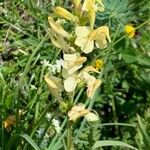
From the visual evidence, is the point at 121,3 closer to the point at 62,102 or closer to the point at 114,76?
the point at 114,76

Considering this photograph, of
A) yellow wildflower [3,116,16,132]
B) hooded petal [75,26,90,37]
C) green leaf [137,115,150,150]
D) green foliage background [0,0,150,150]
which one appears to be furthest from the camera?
green foliage background [0,0,150,150]

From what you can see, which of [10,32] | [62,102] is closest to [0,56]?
[10,32]

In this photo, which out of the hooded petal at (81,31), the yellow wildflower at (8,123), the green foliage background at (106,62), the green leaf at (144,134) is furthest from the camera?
the green foliage background at (106,62)

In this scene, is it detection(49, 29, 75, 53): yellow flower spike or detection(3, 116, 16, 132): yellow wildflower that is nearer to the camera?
detection(49, 29, 75, 53): yellow flower spike

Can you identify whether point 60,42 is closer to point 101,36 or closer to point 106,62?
point 101,36

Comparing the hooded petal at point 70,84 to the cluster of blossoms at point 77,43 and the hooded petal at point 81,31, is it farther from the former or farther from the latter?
the hooded petal at point 81,31

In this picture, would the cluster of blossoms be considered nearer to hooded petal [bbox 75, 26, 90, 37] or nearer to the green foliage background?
hooded petal [bbox 75, 26, 90, 37]

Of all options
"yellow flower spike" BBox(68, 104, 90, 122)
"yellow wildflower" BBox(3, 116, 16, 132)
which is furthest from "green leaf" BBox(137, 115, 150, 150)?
"yellow wildflower" BBox(3, 116, 16, 132)

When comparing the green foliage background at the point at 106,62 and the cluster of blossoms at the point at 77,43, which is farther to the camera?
the green foliage background at the point at 106,62

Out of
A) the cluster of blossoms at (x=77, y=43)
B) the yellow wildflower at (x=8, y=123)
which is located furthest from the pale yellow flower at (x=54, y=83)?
the yellow wildflower at (x=8, y=123)
